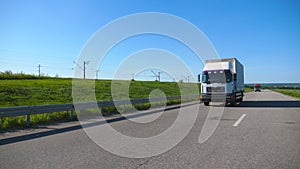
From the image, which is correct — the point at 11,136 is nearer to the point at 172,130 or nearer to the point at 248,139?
the point at 172,130

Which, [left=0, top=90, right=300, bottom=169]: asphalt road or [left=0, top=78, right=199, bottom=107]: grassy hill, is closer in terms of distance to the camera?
[left=0, top=90, right=300, bottom=169]: asphalt road

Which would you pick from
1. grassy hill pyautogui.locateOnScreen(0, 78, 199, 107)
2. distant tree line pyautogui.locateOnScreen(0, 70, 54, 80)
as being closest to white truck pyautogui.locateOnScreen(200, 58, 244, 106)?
grassy hill pyautogui.locateOnScreen(0, 78, 199, 107)

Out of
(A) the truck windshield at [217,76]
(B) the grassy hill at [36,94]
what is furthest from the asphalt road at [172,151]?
(A) the truck windshield at [217,76]

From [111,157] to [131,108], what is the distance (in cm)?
984

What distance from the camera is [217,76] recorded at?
644 inches

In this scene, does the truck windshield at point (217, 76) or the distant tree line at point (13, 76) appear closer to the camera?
the truck windshield at point (217, 76)

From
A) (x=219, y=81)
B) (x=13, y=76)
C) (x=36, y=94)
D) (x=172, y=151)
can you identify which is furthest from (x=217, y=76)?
(x=13, y=76)

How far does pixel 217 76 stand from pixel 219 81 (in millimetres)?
391

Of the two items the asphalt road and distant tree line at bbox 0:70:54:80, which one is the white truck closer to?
the asphalt road

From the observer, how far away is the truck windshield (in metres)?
16.1

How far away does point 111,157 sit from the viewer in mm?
4598

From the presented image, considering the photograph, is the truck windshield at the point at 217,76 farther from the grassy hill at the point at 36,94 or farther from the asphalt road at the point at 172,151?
the asphalt road at the point at 172,151

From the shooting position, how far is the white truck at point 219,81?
15938 mm

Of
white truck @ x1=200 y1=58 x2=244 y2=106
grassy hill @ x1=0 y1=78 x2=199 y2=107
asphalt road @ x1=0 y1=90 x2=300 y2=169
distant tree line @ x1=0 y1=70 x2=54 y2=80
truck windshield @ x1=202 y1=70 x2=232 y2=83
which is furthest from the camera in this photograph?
distant tree line @ x1=0 y1=70 x2=54 y2=80
